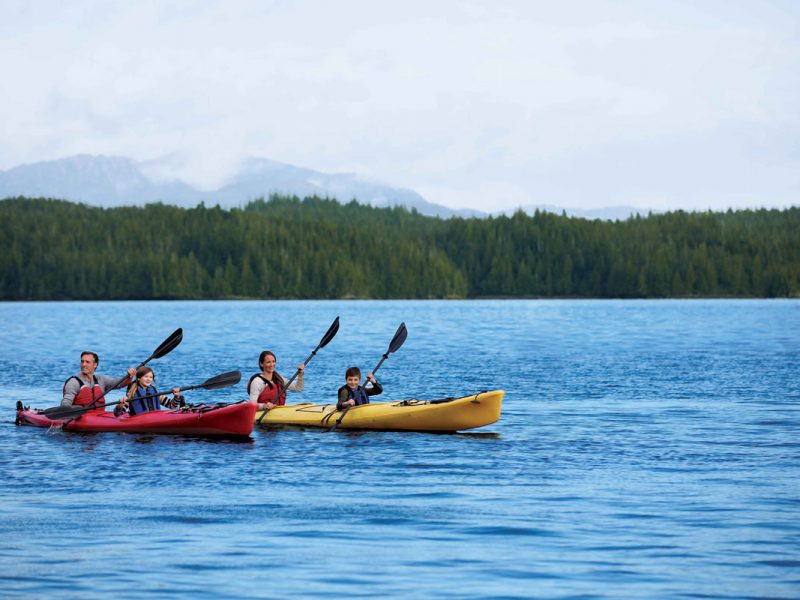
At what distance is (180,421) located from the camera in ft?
78.2

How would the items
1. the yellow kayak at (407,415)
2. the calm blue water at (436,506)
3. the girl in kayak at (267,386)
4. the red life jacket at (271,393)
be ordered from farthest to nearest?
the red life jacket at (271,393)
the girl in kayak at (267,386)
the yellow kayak at (407,415)
the calm blue water at (436,506)

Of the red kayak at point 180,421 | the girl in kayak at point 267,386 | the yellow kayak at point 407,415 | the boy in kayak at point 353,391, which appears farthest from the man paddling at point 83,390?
the boy in kayak at point 353,391

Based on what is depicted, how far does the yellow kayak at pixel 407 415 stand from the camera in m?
24.0

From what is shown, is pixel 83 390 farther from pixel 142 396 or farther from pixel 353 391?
pixel 353 391

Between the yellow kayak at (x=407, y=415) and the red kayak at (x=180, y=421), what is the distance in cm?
162

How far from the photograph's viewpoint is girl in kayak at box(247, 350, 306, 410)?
2491 cm

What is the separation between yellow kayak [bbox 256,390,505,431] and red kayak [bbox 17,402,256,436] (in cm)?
162

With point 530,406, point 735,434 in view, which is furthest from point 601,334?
point 735,434

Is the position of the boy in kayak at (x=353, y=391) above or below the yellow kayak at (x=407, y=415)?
above

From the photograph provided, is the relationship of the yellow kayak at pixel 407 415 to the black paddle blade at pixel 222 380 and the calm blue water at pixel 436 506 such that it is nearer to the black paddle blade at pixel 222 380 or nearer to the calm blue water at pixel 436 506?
the calm blue water at pixel 436 506

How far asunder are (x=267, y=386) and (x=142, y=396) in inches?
96.8

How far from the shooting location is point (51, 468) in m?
20.3

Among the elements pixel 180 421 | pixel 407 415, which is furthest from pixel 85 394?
pixel 407 415

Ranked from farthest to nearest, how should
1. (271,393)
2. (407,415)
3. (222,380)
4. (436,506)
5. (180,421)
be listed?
(271,393) → (222,380) → (407,415) → (180,421) → (436,506)
